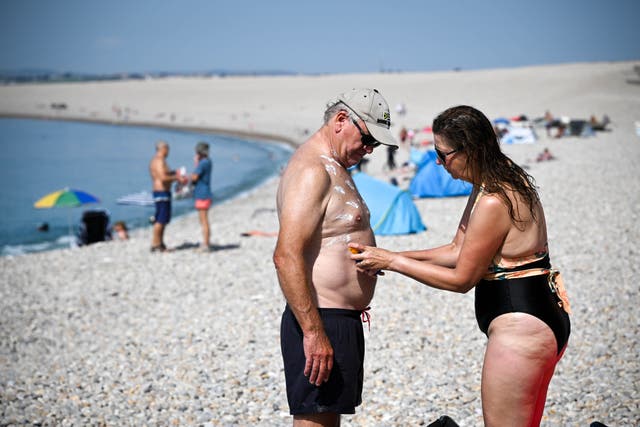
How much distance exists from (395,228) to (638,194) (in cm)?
664

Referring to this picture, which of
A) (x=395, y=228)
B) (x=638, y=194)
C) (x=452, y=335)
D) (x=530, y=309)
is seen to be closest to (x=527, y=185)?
(x=530, y=309)

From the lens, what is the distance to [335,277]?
115 inches

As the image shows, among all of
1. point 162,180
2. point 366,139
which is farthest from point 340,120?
point 162,180

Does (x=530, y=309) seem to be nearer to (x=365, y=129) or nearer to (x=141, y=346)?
(x=365, y=129)

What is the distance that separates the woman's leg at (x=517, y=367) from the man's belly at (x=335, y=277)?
726 millimetres

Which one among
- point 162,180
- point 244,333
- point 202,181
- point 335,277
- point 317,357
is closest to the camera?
point 317,357

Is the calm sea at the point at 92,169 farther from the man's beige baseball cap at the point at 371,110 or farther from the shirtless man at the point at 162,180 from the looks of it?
the man's beige baseball cap at the point at 371,110

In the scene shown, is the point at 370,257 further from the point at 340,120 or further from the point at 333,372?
the point at 340,120

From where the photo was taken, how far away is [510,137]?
29.2 meters

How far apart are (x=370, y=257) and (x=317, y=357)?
1.82 ft

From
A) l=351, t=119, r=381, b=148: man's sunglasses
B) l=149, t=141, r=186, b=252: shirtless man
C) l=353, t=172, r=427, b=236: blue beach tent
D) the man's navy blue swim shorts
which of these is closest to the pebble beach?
l=353, t=172, r=427, b=236: blue beach tent

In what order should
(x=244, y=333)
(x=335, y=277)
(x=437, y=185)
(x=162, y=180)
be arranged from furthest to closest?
(x=437, y=185), (x=162, y=180), (x=244, y=333), (x=335, y=277)

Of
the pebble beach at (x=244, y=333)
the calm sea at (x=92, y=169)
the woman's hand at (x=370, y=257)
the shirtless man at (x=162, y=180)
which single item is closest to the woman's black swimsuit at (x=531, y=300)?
the woman's hand at (x=370, y=257)

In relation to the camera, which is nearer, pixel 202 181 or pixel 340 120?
pixel 340 120
